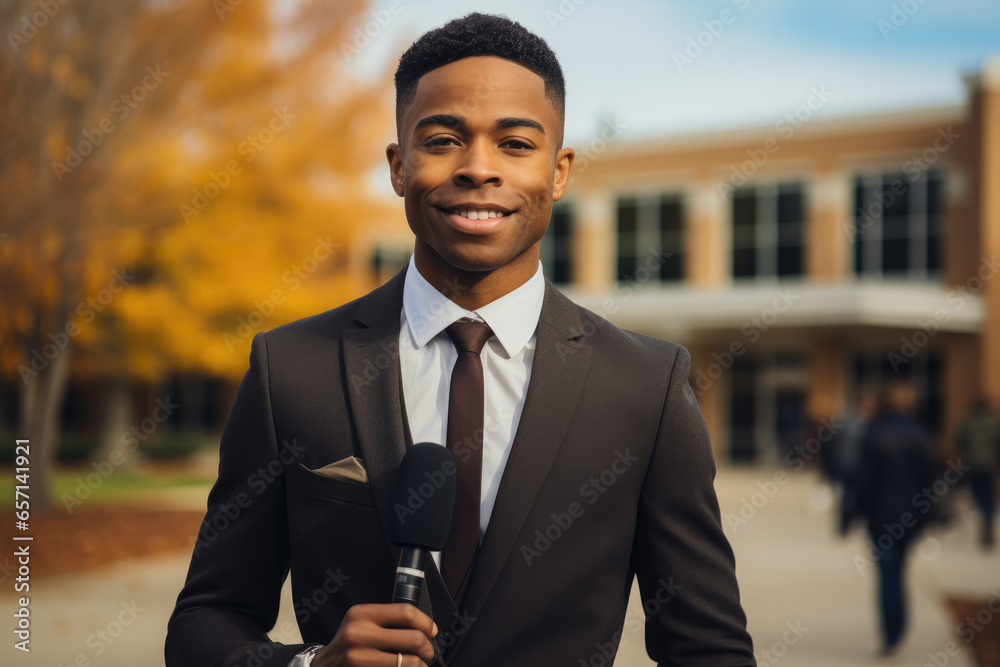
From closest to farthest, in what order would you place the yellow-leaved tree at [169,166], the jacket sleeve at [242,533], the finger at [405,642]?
the finger at [405,642] < the jacket sleeve at [242,533] < the yellow-leaved tree at [169,166]

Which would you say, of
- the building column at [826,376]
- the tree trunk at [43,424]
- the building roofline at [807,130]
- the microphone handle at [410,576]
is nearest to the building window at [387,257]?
the building roofline at [807,130]

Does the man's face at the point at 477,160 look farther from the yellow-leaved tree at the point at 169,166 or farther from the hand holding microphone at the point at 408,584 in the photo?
the yellow-leaved tree at the point at 169,166

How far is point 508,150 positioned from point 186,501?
1537cm

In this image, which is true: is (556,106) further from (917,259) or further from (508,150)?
(917,259)

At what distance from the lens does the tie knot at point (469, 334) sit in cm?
201

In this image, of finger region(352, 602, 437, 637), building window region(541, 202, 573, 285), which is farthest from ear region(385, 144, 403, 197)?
building window region(541, 202, 573, 285)

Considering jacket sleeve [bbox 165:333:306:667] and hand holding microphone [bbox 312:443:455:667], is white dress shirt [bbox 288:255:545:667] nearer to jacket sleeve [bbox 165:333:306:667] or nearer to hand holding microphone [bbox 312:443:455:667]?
hand holding microphone [bbox 312:443:455:667]

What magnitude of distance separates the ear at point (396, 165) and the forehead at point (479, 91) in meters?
0.12

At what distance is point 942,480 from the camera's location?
8.89 meters

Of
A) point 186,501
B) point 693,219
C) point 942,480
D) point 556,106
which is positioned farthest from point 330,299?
point 693,219

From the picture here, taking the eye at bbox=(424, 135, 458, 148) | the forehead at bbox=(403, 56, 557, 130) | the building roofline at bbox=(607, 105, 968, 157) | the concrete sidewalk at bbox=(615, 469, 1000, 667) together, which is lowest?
the concrete sidewalk at bbox=(615, 469, 1000, 667)

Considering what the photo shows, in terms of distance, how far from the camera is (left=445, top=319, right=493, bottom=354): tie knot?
201 cm

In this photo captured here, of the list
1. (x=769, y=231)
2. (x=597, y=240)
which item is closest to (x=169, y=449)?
(x=597, y=240)

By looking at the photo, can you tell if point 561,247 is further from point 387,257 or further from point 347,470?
point 347,470
